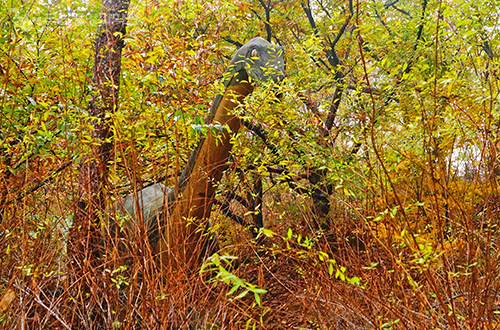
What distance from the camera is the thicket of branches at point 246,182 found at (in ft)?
4.97

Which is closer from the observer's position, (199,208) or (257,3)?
(199,208)

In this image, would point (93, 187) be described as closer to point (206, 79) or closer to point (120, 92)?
point (120, 92)

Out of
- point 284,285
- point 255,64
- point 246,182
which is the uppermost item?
point 255,64

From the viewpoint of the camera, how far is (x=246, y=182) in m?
3.02

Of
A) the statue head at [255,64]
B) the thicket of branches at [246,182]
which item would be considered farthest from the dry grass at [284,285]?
the statue head at [255,64]

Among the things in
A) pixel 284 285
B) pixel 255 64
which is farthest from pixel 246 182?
pixel 284 285

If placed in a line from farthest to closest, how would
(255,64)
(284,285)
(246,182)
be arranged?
(246,182) < (255,64) < (284,285)

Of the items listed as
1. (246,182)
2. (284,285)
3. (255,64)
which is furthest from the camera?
(246,182)

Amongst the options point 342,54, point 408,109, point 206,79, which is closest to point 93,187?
point 206,79

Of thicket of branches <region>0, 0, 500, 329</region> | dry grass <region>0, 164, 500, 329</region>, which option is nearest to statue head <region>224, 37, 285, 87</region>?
thicket of branches <region>0, 0, 500, 329</region>

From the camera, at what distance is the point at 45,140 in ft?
6.76

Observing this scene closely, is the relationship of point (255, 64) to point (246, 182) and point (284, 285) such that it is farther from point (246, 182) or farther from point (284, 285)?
point (284, 285)

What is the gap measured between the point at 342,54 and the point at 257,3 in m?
2.11

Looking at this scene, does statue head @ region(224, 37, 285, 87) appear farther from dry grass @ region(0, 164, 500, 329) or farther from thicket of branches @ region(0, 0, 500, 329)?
dry grass @ region(0, 164, 500, 329)
